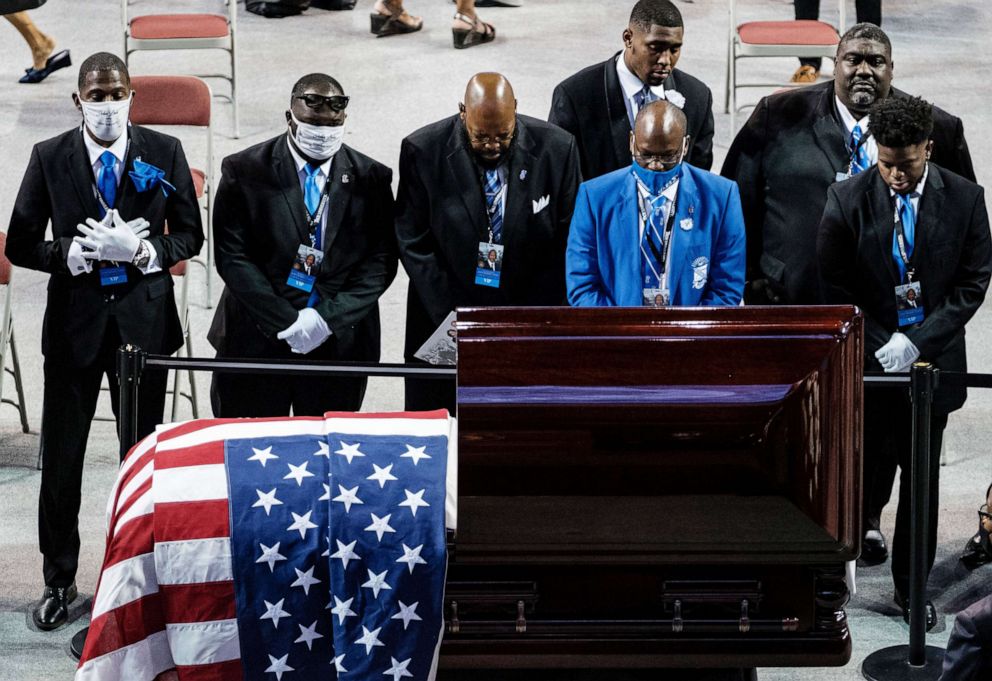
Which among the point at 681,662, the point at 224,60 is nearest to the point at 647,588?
the point at 681,662

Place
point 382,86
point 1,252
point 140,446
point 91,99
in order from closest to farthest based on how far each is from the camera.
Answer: point 140,446 < point 91,99 < point 1,252 < point 382,86

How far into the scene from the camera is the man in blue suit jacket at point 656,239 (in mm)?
4660

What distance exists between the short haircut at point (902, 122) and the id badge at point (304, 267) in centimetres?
177

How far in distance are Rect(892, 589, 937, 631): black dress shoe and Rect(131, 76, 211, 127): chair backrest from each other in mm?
3757

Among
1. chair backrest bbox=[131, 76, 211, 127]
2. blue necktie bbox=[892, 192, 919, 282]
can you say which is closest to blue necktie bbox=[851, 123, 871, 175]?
blue necktie bbox=[892, 192, 919, 282]

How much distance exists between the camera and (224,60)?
32.5 feet

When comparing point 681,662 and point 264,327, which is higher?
point 264,327

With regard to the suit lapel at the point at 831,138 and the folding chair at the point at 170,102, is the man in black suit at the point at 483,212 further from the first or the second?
the folding chair at the point at 170,102

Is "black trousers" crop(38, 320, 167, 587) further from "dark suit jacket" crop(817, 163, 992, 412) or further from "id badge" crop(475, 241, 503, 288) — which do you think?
"dark suit jacket" crop(817, 163, 992, 412)

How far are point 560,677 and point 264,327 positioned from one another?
1851 mm

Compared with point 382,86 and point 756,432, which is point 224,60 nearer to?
point 382,86

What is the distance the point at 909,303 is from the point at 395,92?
5.00m

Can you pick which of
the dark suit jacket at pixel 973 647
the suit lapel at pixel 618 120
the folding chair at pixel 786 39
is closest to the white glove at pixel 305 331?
the suit lapel at pixel 618 120

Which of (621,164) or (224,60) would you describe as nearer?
(621,164)
